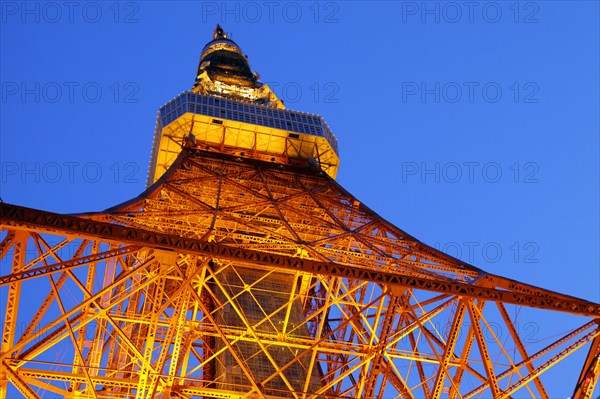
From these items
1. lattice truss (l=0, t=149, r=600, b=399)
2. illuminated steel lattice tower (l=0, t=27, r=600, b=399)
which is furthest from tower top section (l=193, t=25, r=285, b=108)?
lattice truss (l=0, t=149, r=600, b=399)

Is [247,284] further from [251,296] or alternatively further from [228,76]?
[228,76]

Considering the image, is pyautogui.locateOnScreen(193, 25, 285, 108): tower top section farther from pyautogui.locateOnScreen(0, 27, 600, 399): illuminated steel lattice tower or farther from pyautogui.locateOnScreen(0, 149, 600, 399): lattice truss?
pyautogui.locateOnScreen(0, 149, 600, 399): lattice truss

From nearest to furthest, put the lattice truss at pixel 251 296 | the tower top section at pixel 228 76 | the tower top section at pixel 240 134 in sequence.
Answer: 1. the lattice truss at pixel 251 296
2. the tower top section at pixel 240 134
3. the tower top section at pixel 228 76

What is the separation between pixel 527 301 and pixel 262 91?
39918 millimetres

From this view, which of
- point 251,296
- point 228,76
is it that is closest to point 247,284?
point 251,296

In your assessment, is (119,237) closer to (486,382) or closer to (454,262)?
(486,382)

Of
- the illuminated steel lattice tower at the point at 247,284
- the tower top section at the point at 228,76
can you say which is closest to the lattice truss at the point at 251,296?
the illuminated steel lattice tower at the point at 247,284

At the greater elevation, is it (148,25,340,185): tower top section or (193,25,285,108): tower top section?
(193,25,285,108): tower top section

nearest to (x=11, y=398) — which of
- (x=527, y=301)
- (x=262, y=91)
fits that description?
(x=262, y=91)

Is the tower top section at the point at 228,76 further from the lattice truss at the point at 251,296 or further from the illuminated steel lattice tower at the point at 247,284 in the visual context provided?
the lattice truss at the point at 251,296

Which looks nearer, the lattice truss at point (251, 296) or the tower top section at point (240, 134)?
the lattice truss at point (251, 296)

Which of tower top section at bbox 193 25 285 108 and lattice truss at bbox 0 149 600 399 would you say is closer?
lattice truss at bbox 0 149 600 399

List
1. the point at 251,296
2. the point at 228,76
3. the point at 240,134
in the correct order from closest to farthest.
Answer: the point at 251,296 < the point at 240,134 < the point at 228,76

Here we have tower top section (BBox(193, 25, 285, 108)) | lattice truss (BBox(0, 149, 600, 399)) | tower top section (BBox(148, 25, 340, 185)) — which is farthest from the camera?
tower top section (BBox(193, 25, 285, 108))
